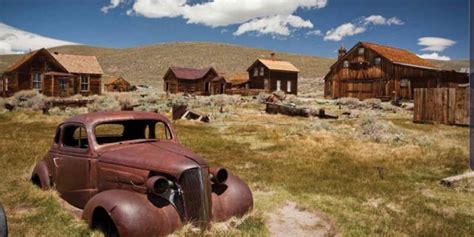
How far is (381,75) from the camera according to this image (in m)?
42.8

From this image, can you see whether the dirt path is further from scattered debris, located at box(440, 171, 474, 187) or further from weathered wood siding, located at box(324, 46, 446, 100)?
weathered wood siding, located at box(324, 46, 446, 100)

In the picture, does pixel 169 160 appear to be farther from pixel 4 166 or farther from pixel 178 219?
pixel 4 166

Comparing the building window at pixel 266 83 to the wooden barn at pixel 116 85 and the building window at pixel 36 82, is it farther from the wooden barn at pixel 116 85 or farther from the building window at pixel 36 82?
the building window at pixel 36 82

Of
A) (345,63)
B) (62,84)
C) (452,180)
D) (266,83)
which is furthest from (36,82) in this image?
(452,180)

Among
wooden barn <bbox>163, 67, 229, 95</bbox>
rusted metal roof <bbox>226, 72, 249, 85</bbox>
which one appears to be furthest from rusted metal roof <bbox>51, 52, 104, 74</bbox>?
rusted metal roof <bbox>226, 72, 249, 85</bbox>

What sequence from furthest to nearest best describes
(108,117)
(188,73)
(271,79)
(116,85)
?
(116,85) → (271,79) → (188,73) → (108,117)

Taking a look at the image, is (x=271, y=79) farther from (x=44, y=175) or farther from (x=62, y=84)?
(x=44, y=175)

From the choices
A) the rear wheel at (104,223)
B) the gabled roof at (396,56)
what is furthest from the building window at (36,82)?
the rear wheel at (104,223)

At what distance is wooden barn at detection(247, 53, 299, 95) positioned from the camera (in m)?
57.2

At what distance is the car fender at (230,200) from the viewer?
6.07 meters

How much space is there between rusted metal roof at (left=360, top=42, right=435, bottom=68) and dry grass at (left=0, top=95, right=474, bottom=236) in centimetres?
2515

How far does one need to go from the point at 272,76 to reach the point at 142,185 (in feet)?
173

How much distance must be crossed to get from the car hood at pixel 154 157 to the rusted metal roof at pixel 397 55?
40.0m

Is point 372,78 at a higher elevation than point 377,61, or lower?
lower
